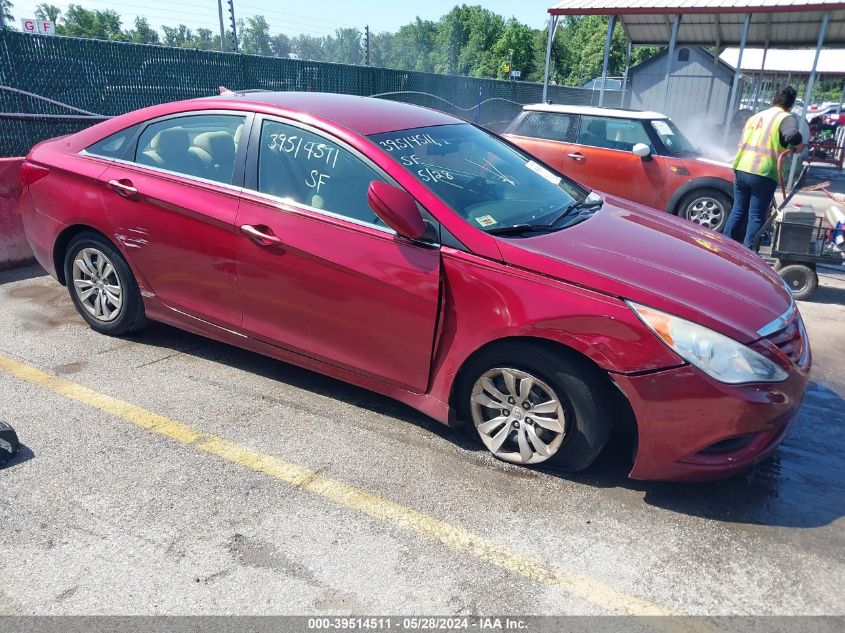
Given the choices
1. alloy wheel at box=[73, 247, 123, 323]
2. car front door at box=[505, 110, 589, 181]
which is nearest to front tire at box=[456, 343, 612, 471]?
alloy wheel at box=[73, 247, 123, 323]

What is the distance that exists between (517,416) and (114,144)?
3.14 meters

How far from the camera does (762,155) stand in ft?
21.7

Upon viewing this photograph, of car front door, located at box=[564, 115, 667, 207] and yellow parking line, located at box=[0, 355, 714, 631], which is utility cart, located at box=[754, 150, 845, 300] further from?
yellow parking line, located at box=[0, 355, 714, 631]

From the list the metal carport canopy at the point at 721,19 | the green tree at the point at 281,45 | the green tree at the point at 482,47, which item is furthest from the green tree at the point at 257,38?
the metal carport canopy at the point at 721,19

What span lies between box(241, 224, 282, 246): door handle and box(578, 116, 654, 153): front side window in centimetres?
645

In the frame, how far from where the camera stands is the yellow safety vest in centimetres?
657

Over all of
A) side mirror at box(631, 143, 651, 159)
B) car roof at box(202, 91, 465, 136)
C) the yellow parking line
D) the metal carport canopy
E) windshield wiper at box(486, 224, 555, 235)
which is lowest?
the yellow parking line

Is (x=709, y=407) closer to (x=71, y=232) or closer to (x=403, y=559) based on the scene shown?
(x=403, y=559)

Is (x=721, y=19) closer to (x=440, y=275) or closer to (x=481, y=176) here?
(x=481, y=176)

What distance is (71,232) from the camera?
4535 millimetres

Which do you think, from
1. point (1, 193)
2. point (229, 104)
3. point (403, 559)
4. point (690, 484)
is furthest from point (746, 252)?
point (1, 193)

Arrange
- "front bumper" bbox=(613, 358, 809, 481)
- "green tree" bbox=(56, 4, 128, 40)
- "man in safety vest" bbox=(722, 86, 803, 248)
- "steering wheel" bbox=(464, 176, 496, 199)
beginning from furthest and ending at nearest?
"green tree" bbox=(56, 4, 128, 40), "man in safety vest" bbox=(722, 86, 803, 248), "steering wheel" bbox=(464, 176, 496, 199), "front bumper" bbox=(613, 358, 809, 481)

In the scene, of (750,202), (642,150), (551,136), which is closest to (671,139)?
(642,150)

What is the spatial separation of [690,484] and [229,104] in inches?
128
